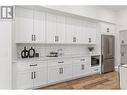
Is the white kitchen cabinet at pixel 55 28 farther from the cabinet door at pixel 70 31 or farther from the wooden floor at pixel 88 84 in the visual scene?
the wooden floor at pixel 88 84

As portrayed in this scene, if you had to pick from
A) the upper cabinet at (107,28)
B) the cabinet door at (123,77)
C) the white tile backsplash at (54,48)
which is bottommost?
the cabinet door at (123,77)

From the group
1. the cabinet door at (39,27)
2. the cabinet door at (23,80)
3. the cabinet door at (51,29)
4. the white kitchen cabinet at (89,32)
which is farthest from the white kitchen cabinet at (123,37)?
the cabinet door at (23,80)

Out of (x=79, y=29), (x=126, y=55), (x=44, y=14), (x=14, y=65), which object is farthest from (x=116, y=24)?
(x=14, y=65)

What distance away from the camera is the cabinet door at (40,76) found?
3.91m

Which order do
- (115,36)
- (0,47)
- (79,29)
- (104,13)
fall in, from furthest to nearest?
(115,36) < (104,13) < (79,29) < (0,47)

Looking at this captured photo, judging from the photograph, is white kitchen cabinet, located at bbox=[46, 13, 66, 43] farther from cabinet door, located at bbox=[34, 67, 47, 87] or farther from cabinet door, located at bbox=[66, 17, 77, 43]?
cabinet door, located at bbox=[34, 67, 47, 87]

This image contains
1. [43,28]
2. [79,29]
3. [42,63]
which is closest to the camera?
[42,63]

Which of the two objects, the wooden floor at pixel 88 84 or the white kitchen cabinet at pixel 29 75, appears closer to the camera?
the white kitchen cabinet at pixel 29 75

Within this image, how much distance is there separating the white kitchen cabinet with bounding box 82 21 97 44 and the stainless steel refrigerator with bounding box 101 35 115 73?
41 centimetres

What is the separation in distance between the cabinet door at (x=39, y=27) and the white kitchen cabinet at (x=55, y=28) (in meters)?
0.15

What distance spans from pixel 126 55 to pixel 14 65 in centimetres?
501

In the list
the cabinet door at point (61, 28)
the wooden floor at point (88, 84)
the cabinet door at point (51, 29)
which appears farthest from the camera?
the cabinet door at point (61, 28)

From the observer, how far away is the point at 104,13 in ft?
20.1

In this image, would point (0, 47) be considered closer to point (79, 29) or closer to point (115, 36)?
point (79, 29)
